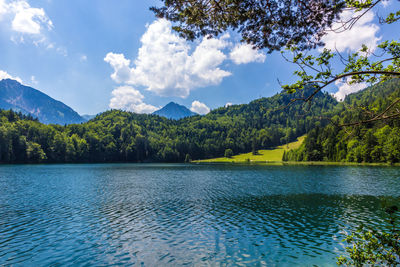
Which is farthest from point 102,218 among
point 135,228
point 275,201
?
point 275,201

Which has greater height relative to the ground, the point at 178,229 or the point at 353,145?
the point at 353,145

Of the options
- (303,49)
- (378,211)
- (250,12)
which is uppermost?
(250,12)

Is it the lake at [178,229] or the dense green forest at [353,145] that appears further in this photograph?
the dense green forest at [353,145]

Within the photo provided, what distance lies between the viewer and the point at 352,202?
33.1 meters

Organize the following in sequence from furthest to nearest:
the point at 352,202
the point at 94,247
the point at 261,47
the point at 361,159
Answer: the point at 361,159 → the point at 352,202 → the point at 94,247 → the point at 261,47

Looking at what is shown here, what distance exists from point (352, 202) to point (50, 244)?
37109 mm

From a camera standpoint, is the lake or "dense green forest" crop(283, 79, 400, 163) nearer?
the lake

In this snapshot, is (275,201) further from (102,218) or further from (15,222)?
(15,222)

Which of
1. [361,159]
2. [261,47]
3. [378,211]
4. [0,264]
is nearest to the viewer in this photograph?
[261,47]

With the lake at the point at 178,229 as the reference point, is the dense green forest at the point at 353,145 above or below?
above

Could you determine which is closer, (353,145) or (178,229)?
(178,229)

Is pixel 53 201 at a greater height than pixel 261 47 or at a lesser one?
lesser

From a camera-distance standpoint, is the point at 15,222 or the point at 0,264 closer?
the point at 0,264

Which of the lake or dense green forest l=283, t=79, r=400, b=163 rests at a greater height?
dense green forest l=283, t=79, r=400, b=163
